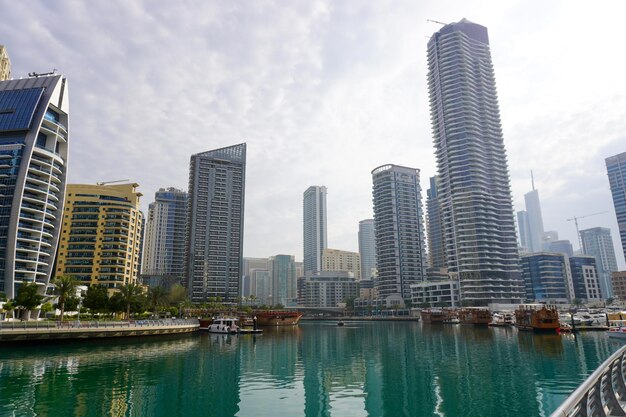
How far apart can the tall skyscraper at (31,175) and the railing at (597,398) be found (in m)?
130

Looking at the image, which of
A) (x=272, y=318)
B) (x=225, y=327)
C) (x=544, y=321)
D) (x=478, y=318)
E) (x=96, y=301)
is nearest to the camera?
(x=96, y=301)

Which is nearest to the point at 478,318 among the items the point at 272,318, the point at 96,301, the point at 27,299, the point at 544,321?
the point at 544,321

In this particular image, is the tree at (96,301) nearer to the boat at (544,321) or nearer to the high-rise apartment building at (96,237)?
the high-rise apartment building at (96,237)

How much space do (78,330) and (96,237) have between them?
96.2 meters

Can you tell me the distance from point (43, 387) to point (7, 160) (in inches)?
4240

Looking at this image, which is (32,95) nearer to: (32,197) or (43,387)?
(32,197)

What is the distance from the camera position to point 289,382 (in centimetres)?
3906

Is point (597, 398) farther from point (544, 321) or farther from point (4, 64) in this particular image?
point (4, 64)

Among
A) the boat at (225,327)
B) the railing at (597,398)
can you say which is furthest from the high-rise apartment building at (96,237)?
the railing at (597,398)

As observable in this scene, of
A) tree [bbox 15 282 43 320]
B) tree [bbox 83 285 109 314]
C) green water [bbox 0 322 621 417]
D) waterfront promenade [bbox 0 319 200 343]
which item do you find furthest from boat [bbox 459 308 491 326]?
tree [bbox 15 282 43 320]

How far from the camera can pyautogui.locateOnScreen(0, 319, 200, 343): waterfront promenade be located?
66500 millimetres

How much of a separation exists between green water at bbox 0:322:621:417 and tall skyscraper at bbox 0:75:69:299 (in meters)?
63.0

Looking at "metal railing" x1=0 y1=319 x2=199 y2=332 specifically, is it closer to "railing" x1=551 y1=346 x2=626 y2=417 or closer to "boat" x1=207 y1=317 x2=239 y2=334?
"boat" x1=207 y1=317 x2=239 y2=334

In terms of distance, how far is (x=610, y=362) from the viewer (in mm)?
13359
